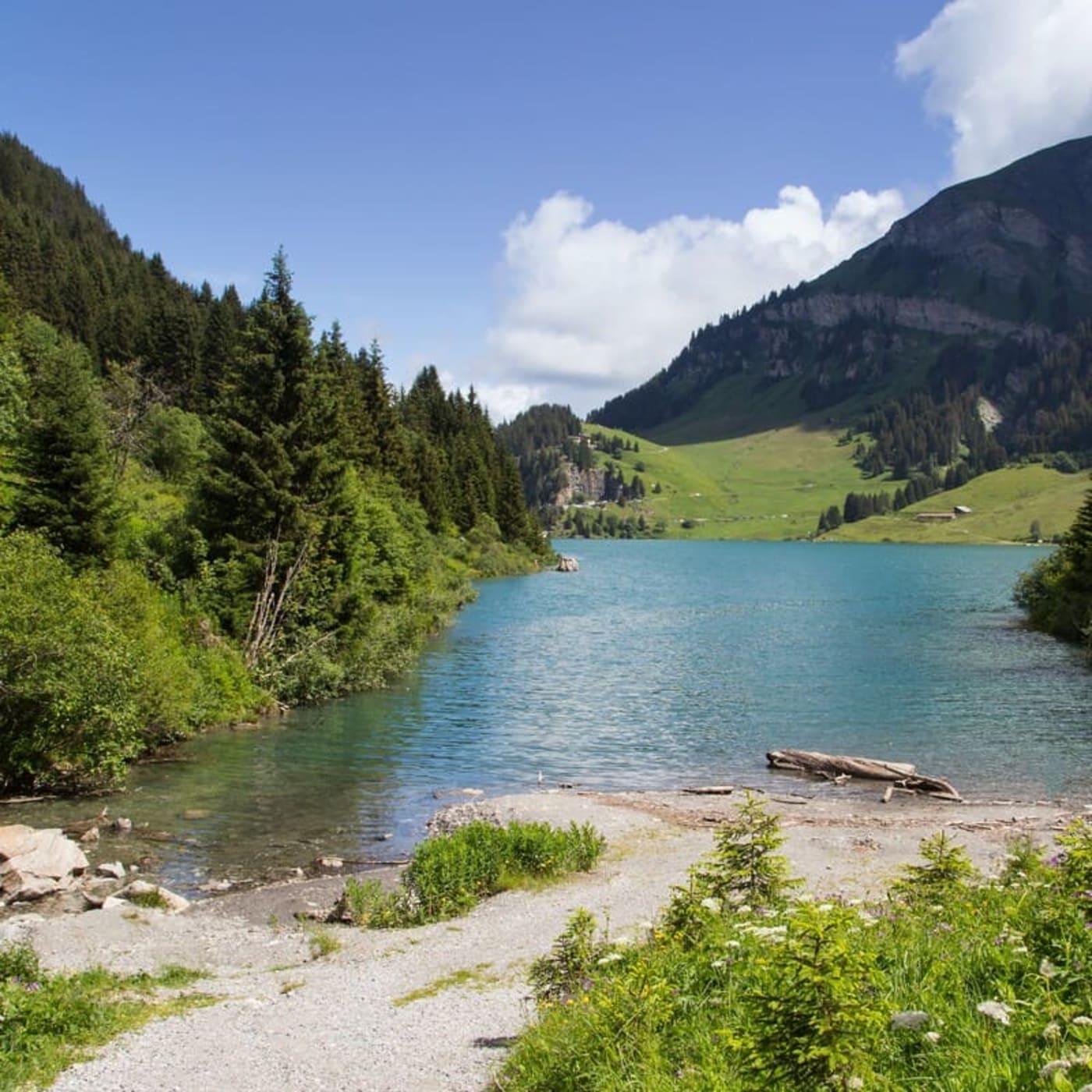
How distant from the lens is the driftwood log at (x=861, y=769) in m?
32.0

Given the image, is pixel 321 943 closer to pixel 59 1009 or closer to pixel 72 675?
pixel 59 1009

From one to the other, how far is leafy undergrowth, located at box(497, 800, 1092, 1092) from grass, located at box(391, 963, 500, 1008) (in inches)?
53.8

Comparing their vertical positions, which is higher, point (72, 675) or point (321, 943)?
point (72, 675)

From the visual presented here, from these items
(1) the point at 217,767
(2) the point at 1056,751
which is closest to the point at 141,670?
(1) the point at 217,767

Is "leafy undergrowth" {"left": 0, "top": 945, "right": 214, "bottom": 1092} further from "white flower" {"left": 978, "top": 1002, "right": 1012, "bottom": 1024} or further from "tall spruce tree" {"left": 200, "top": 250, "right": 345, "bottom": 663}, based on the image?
"tall spruce tree" {"left": 200, "top": 250, "right": 345, "bottom": 663}

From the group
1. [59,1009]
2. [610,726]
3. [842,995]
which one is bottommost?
[610,726]

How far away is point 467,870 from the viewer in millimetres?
20203

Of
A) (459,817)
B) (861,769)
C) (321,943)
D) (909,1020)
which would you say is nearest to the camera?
(909,1020)

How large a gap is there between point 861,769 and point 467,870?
19721mm

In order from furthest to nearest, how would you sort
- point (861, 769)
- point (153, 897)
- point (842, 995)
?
point (861, 769) < point (153, 897) < point (842, 995)

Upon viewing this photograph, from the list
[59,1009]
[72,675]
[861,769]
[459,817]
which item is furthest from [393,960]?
[861,769]

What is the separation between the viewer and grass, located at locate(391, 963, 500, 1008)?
13562mm

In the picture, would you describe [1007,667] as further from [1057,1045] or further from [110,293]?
[110,293]

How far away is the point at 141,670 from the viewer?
30.6m
